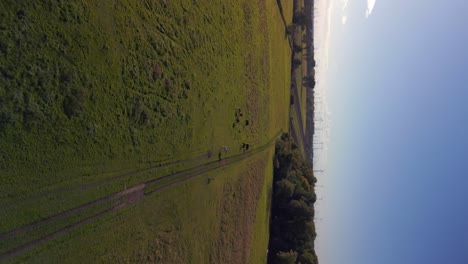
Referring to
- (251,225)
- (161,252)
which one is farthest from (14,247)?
(251,225)

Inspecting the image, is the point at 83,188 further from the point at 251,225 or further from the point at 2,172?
the point at 251,225

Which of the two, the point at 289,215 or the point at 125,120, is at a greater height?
the point at 125,120

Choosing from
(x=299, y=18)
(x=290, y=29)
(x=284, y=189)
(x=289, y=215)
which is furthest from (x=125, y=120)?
(x=299, y=18)

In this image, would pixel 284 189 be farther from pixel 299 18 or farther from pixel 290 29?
pixel 299 18

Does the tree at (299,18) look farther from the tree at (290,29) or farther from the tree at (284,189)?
the tree at (284,189)

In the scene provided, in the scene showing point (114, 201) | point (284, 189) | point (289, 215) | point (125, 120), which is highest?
point (125, 120)

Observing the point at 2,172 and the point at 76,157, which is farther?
the point at 76,157
